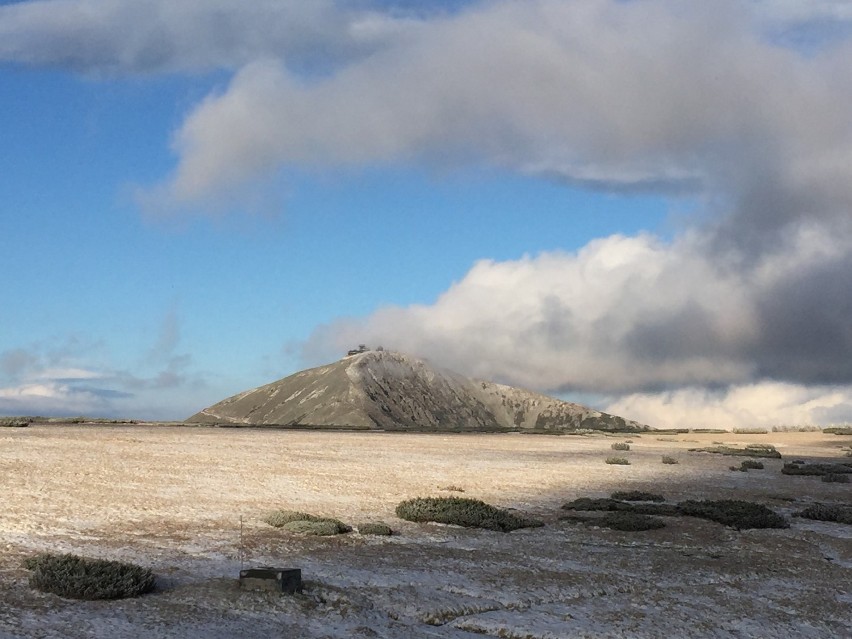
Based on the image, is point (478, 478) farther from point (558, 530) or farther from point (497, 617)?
point (497, 617)

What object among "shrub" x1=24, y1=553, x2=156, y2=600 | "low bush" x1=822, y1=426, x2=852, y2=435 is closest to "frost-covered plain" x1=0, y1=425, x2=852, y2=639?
"shrub" x1=24, y1=553, x2=156, y2=600

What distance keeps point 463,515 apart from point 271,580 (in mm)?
8814

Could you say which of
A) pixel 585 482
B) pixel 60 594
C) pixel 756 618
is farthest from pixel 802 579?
pixel 585 482

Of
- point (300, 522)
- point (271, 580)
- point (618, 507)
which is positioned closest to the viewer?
point (271, 580)

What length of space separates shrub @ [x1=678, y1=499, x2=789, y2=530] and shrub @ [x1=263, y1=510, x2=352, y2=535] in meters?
10.1

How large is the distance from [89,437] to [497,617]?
1471 inches

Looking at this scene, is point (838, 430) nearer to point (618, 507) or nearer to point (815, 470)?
point (815, 470)

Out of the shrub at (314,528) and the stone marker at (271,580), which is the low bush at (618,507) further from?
the stone marker at (271,580)

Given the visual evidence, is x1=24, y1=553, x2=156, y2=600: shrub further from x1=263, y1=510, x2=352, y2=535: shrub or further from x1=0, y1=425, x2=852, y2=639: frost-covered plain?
x1=263, y1=510, x2=352, y2=535: shrub

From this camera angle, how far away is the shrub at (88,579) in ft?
38.5

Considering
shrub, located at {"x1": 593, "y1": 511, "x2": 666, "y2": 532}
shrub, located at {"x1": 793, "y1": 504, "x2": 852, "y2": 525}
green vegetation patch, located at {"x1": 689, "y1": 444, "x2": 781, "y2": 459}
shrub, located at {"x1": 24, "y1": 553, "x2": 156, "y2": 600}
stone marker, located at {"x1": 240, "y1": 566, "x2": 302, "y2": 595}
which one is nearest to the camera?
shrub, located at {"x1": 24, "y1": 553, "x2": 156, "y2": 600}

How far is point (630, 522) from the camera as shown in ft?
69.3

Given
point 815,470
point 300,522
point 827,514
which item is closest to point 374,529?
point 300,522

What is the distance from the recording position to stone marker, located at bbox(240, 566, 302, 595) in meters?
12.4
